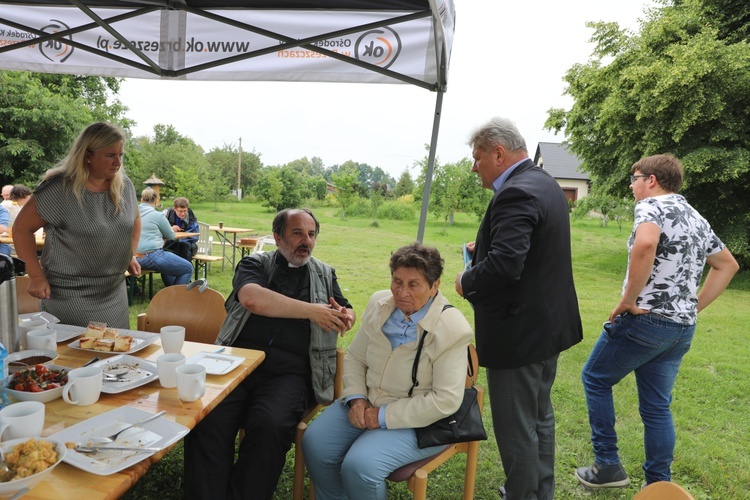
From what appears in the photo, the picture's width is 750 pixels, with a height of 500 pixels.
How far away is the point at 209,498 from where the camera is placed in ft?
6.33

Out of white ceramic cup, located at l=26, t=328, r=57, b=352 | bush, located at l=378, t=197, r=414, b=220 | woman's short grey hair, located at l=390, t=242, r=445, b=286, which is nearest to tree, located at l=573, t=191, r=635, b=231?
bush, located at l=378, t=197, r=414, b=220

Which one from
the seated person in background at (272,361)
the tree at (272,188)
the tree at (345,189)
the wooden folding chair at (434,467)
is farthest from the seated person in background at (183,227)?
the tree at (272,188)

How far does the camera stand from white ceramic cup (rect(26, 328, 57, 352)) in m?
1.83

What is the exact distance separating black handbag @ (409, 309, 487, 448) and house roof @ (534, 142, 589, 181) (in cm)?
4033

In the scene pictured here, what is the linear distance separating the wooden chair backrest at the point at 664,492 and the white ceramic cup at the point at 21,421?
4.91 feet

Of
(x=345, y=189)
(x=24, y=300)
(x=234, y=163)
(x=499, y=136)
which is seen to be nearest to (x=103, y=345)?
(x=24, y=300)

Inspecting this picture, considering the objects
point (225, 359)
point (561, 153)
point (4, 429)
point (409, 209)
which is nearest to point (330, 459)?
point (225, 359)

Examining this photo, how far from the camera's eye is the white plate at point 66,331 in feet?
6.64

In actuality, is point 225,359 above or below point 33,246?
below

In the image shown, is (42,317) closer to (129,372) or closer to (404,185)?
(129,372)

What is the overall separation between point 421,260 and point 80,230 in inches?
64.7

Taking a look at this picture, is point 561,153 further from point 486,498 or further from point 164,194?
point 486,498

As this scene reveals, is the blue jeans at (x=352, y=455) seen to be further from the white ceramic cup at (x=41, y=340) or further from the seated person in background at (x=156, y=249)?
the seated person in background at (x=156, y=249)

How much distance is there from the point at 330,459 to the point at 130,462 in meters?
1.05
